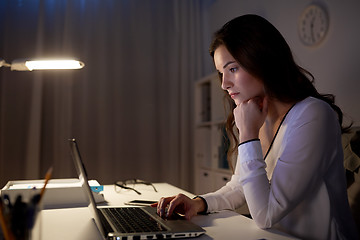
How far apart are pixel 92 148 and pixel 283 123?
7.55 ft

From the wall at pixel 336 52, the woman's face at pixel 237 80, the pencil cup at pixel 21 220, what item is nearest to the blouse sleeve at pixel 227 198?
the woman's face at pixel 237 80

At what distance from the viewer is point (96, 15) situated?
10.3 feet

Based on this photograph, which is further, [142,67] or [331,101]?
[142,67]

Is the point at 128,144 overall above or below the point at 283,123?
below

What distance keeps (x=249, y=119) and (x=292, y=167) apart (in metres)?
0.20

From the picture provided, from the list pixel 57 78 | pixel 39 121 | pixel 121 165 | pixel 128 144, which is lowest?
pixel 121 165

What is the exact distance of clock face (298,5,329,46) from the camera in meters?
1.87

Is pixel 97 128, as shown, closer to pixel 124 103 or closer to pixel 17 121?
pixel 124 103

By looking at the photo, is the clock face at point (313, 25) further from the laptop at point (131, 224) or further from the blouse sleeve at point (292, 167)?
the laptop at point (131, 224)

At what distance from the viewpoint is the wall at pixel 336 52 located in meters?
1.67

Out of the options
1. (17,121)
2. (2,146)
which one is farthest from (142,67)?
(2,146)

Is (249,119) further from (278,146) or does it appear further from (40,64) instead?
(40,64)

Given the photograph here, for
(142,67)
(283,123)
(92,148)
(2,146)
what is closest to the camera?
(283,123)

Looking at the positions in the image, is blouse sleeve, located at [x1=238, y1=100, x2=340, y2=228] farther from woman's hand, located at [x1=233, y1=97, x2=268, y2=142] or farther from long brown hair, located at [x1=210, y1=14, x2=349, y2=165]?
long brown hair, located at [x1=210, y1=14, x2=349, y2=165]
